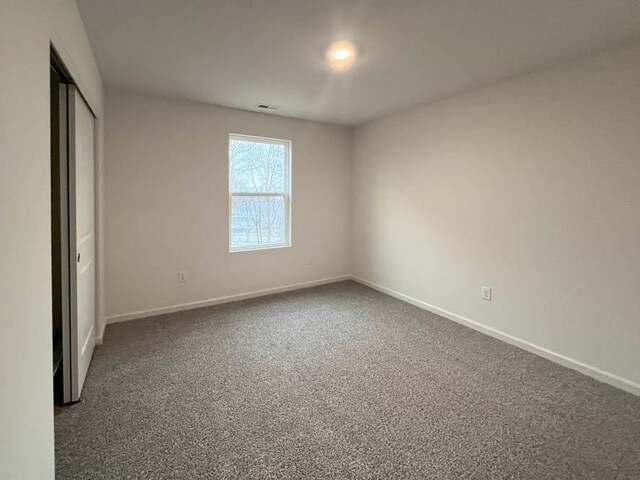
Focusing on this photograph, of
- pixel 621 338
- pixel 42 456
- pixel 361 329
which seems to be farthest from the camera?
pixel 361 329

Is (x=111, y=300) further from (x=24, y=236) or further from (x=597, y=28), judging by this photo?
(x=597, y=28)

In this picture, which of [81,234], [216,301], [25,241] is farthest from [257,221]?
[25,241]

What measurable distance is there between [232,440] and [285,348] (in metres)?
1.15

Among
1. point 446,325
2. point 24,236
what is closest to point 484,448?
point 446,325

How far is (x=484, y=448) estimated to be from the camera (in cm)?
176

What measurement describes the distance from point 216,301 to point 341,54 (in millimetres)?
3017

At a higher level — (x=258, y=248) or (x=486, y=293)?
(x=258, y=248)

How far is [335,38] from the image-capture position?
226 centimetres

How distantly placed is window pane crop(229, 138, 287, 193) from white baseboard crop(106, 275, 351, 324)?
4.39ft

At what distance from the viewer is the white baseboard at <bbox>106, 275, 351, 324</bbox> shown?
353 cm

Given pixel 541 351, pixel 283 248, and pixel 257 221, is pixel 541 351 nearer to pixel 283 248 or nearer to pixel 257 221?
pixel 283 248

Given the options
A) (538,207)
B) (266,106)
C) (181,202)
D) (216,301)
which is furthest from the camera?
(216,301)

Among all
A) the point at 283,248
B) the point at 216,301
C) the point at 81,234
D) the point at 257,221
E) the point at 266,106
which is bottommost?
the point at 216,301

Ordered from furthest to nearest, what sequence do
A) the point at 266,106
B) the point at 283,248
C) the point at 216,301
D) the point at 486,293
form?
the point at 283,248 → the point at 216,301 → the point at 266,106 → the point at 486,293
